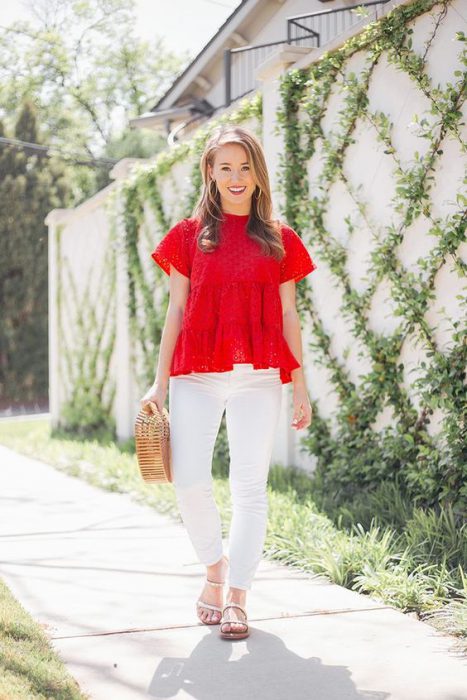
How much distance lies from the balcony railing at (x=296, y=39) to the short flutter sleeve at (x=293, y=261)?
289 inches

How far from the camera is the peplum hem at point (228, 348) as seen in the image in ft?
9.71

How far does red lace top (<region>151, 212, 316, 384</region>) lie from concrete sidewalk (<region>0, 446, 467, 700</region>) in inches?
33.0

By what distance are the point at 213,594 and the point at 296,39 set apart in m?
8.11

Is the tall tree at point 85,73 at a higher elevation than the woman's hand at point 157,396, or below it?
higher

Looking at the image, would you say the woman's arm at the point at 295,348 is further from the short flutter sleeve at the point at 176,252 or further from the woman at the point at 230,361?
the short flutter sleeve at the point at 176,252

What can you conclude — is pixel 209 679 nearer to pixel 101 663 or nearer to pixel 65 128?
pixel 101 663

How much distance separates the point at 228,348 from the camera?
2.96 m

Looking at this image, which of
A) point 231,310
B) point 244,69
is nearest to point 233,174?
point 231,310

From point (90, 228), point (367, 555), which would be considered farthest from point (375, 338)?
point (90, 228)

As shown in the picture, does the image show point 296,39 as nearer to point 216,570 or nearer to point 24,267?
point 216,570

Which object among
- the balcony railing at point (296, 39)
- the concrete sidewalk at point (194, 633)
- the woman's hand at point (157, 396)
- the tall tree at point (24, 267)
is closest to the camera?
the concrete sidewalk at point (194, 633)

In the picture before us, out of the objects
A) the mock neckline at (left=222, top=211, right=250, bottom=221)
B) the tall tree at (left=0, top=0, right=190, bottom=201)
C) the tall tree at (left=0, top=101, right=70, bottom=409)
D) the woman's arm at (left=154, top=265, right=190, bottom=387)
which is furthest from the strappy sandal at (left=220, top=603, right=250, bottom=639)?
the tall tree at (left=0, top=0, right=190, bottom=201)

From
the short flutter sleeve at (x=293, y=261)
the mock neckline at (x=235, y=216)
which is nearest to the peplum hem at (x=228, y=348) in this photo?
the short flutter sleeve at (x=293, y=261)

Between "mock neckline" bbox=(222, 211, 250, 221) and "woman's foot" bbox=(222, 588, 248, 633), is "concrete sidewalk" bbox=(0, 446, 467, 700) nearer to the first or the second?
"woman's foot" bbox=(222, 588, 248, 633)
